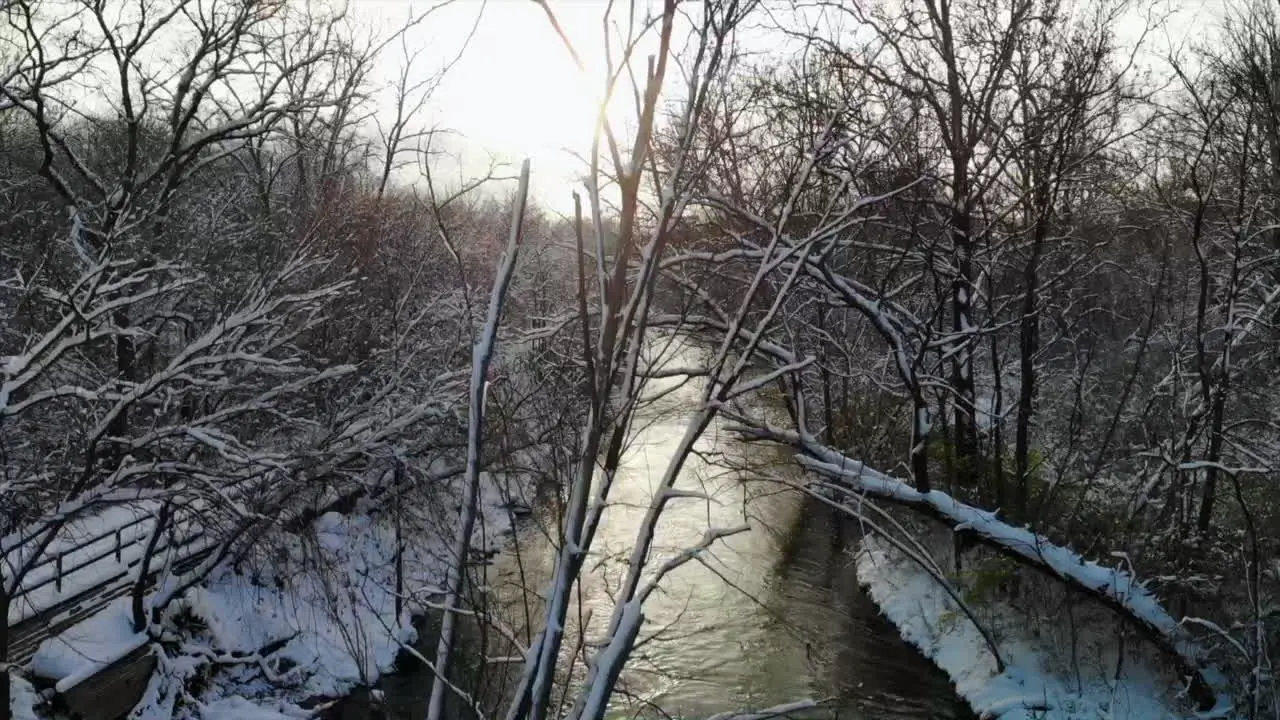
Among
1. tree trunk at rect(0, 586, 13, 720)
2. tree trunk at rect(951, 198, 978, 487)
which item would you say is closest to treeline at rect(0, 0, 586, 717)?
tree trunk at rect(0, 586, 13, 720)

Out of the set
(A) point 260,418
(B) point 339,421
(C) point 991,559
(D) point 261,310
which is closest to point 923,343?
(C) point 991,559

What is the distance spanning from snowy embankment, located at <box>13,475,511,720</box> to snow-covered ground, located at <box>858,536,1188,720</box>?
634 centimetres

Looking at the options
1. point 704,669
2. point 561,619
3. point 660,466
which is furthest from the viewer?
point 660,466

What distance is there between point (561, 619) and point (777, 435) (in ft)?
15.5

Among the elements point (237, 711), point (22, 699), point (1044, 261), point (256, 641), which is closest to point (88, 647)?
point (22, 699)

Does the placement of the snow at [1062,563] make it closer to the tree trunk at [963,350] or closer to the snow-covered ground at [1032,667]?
the snow-covered ground at [1032,667]

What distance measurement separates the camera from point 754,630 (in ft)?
39.3

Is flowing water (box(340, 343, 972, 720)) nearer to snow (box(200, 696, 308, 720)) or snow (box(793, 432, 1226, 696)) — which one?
snow (box(793, 432, 1226, 696))

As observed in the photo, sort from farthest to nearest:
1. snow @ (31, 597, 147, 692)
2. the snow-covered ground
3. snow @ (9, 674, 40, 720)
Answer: the snow-covered ground
snow @ (31, 597, 147, 692)
snow @ (9, 674, 40, 720)

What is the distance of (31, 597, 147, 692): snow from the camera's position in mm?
8594

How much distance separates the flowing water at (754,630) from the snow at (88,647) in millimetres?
3302

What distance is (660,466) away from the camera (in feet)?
60.2

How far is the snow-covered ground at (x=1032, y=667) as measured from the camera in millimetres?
8844

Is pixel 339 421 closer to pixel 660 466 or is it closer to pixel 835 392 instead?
pixel 660 466
